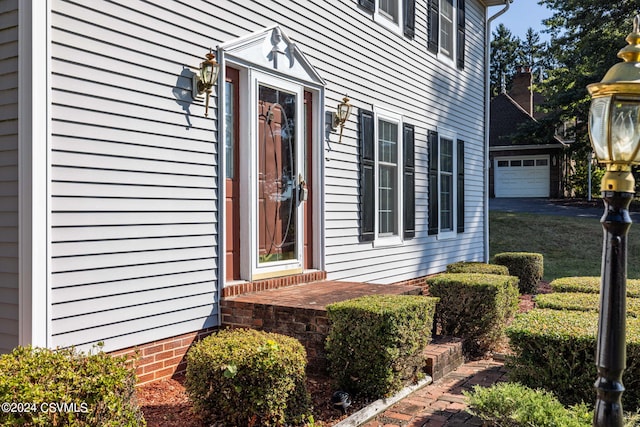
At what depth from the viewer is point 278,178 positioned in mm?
5953

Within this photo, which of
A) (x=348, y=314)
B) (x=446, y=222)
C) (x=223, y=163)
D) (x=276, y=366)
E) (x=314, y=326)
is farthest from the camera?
(x=446, y=222)

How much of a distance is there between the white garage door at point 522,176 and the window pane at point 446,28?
17.5 metres

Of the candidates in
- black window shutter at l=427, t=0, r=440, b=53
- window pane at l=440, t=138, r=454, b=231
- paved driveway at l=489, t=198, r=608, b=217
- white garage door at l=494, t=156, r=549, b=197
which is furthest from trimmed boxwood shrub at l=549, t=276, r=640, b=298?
white garage door at l=494, t=156, r=549, b=197

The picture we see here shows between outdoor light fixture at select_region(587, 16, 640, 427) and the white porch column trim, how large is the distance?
10.7 ft

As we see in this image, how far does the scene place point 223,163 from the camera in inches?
201

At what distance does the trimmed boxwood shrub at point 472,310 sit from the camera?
20.3 feet

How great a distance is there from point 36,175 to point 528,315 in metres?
3.84

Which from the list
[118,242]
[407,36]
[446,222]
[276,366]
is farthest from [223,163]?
[446,222]

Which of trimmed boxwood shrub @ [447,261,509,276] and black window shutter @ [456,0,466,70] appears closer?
trimmed boxwood shrub @ [447,261,509,276]

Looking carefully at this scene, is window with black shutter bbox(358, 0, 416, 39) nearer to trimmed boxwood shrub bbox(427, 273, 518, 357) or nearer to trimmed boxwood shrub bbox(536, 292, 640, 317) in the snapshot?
trimmed boxwood shrub bbox(427, 273, 518, 357)

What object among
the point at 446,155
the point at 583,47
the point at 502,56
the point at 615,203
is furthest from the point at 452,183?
the point at 502,56

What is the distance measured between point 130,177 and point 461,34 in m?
8.49

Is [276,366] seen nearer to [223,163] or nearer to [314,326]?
[314,326]

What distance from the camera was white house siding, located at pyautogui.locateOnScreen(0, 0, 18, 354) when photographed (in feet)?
12.3
